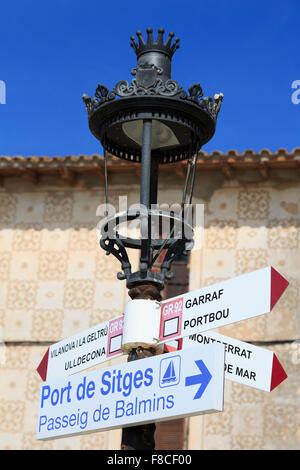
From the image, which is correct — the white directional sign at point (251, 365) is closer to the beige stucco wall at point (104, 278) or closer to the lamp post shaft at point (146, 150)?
the lamp post shaft at point (146, 150)

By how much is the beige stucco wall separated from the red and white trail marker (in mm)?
6523

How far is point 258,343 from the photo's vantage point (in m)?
11.0

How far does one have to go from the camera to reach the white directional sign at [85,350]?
479 centimetres

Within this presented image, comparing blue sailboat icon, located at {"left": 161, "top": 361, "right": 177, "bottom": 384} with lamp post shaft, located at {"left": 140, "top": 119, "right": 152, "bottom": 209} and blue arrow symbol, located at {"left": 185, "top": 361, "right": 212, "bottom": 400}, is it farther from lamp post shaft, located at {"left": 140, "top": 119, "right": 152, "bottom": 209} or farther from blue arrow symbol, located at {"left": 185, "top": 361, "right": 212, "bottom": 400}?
lamp post shaft, located at {"left": 140, "top": 119, "right": 152, "bottom": 209}

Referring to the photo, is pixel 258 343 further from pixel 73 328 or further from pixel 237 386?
pixel 73 328

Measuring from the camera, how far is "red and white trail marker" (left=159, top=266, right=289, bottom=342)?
4.20m

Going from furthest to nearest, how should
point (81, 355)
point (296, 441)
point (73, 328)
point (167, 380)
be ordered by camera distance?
1. point (73, 328)
2. point (296, 441)
3. point (81, 355)
4. point (167, 380)

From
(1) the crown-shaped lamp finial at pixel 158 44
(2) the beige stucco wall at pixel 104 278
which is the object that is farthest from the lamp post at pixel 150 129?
(2) the beige stucco wall at pixel 104 278

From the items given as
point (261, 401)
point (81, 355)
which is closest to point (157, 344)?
point (81, 355)

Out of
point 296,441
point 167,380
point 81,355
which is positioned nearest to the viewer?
point 167,380

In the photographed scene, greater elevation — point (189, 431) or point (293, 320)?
point (293, 320)

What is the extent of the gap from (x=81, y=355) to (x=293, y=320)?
650 cm

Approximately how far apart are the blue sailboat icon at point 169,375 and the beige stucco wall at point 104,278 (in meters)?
6.80

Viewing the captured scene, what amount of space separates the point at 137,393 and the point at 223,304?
642 mm
